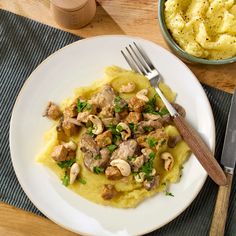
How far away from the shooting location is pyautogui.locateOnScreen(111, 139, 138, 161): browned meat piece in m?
2.81

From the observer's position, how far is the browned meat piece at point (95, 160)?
283 centimetres

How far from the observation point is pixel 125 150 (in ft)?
9.27

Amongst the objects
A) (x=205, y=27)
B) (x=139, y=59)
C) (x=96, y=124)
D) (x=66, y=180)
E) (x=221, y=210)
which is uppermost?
(x=205, y=27)

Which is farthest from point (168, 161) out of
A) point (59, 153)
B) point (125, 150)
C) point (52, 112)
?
point (52, 112)

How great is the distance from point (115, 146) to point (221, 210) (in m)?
0.66

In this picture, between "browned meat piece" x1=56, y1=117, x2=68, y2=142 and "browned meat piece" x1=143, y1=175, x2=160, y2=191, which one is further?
"browned meat piece" x1=56, y1=117, x2=68, y2=142

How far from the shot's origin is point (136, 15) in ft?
10.4

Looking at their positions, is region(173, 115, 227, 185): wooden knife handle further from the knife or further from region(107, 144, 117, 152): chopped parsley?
region(107, 144, 117, 152): chopped parsley

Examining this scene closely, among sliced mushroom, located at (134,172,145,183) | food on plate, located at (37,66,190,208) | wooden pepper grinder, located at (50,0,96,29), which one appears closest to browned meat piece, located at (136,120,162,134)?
food on plate, located at (37,66,190,208)

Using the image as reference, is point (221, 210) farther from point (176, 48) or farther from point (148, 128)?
point (176, 48)

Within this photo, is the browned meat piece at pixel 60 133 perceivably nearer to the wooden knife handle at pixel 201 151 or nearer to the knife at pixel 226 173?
the wooden knife handle at pixel 201 151

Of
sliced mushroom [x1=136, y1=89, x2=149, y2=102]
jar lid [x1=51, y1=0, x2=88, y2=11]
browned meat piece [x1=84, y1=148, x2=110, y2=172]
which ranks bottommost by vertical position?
browned meat piece [x1=84, y1=148, x2=110, y2=172]

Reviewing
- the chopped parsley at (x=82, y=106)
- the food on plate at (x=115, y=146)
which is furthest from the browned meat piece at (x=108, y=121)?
the chopped parsley at (x=82, y=106)

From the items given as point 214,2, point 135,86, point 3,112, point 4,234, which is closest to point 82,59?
point 135,86
